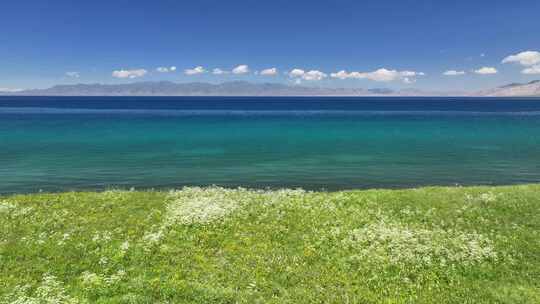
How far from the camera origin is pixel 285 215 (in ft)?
79.2

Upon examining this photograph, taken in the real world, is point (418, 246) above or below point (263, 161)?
below

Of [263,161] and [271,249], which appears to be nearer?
[271,249]

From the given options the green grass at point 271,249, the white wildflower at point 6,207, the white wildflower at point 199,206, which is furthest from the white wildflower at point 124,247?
the white wildflower at point 6,207

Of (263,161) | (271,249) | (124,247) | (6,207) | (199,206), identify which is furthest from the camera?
(263,161)

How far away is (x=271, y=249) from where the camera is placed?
63.9ft

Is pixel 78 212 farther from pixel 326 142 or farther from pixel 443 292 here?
pixel 326 142

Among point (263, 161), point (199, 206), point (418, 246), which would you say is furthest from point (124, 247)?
point (263, 161)

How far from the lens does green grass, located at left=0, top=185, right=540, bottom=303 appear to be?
51.7 ft

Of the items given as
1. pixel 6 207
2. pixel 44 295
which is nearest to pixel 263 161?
pixel 6 207

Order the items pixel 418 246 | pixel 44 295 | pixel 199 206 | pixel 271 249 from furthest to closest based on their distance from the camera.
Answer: pixel 199 206 < pixel 271 249 < pixel 418 246 < pixel 44 295

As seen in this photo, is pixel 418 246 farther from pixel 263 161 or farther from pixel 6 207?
pixel 263 161

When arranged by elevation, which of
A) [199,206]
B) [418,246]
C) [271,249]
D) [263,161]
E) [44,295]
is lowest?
[44,295]

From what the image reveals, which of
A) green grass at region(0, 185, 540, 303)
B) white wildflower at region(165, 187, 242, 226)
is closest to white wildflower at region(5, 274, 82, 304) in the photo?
green grass at region(0, 185, 540, 303)

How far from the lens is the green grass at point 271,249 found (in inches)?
620
